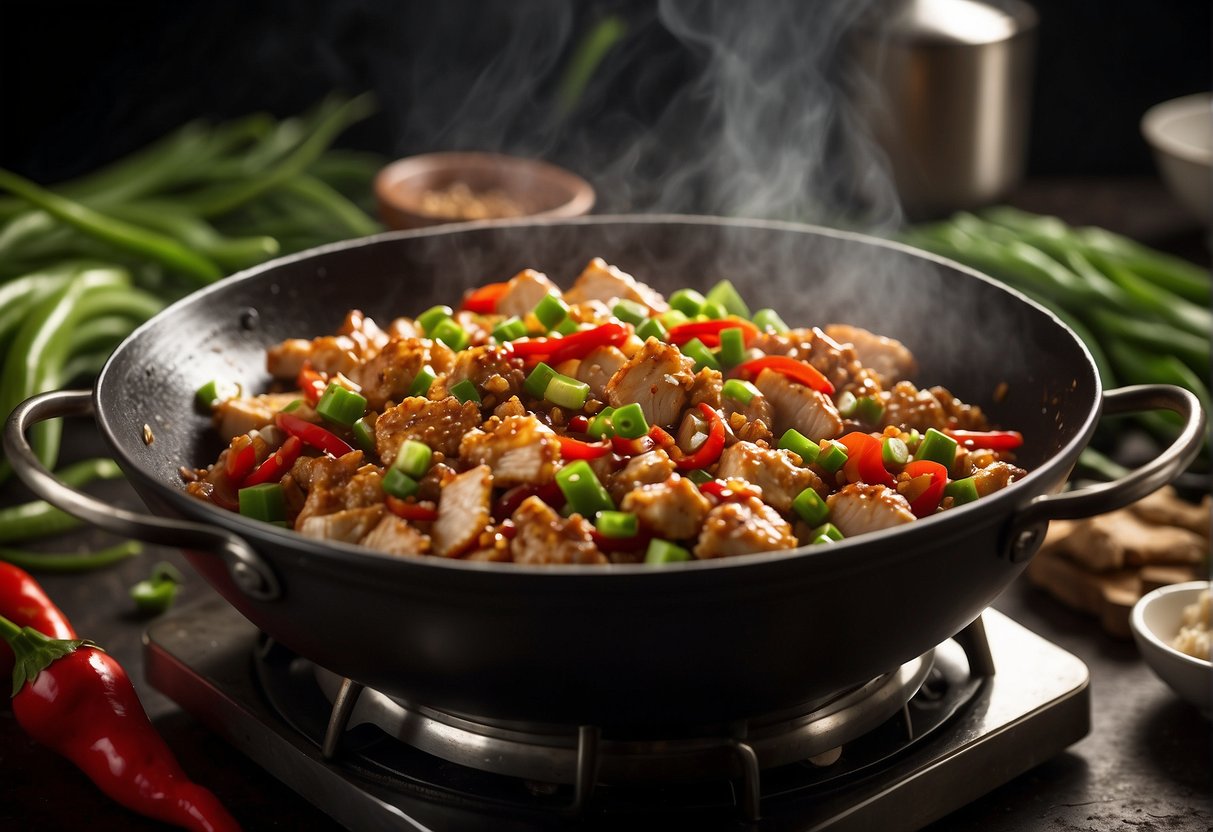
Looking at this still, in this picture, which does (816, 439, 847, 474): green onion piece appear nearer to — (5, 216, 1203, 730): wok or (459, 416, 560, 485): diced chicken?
(5, 216, 1203, 730): wok

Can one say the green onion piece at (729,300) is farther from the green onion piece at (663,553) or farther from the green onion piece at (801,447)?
the green onion piece at (663,553)

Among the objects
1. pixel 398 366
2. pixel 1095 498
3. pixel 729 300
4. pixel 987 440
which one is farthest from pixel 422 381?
pixel 1095 498

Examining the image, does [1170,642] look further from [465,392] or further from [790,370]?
[465,392]

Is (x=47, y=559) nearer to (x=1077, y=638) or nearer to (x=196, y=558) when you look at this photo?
(x=196, y=558)

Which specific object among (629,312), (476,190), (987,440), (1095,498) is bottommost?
(476,190)

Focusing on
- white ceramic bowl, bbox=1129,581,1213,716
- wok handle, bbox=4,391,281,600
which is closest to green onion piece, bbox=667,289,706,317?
white ceramic bowl, bbox=1129,581,1213,716
